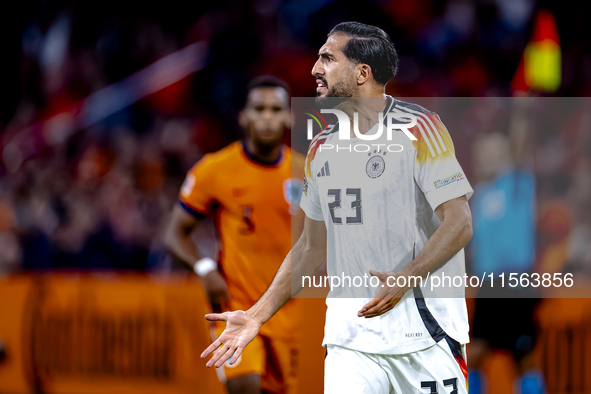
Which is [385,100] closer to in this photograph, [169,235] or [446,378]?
[446,378]

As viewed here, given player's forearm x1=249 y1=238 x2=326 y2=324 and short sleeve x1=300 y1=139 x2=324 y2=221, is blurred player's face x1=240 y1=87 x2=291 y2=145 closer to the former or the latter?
short sleeve x1=300 y1=139 x2=324 y2=221

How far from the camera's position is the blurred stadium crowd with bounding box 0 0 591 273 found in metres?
7.56

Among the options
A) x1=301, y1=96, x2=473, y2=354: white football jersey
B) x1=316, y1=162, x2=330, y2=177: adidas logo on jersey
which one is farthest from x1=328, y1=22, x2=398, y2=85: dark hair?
x1=316, y1=162, x2=330, y2=177: adidas logo on jersey

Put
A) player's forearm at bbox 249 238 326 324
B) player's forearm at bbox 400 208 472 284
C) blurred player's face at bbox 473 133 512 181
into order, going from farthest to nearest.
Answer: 1. blurred player's face at bbox 473 133 512 181
2. player's forearm at bbox 249 238 326 324
3. player's forearm at bbox 400 208 472 284

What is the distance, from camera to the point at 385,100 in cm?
282

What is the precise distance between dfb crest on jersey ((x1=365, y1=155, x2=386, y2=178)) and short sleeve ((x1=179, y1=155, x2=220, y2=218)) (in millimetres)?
2428

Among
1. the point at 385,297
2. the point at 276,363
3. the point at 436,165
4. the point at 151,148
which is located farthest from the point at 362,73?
the point at 151,148

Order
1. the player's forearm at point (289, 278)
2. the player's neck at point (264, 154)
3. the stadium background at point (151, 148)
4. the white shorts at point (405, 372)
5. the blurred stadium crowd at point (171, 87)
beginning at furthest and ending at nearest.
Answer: the blurred stadium crowd at point (171, 87)
the stadium background at point (151, 148)
the player's neck at point (264, 154)
the player's forearm at point (289, 278)
the white shorts at point (405, 372)

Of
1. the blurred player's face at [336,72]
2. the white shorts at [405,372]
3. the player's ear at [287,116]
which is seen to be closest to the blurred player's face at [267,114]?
the player's ear at [287,116]

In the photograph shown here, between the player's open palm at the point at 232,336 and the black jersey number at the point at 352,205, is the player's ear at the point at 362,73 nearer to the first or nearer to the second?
the black jersey number at the point at 352,205

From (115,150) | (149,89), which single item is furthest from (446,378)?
(149,89)

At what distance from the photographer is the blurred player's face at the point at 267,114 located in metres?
4.87

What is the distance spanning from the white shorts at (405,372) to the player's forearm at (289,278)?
40 centimetres

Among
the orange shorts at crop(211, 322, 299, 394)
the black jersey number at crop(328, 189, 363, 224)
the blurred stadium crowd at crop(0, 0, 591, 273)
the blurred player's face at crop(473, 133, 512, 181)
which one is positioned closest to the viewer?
the black jersey number at crop(328, 189, 363, 224)
